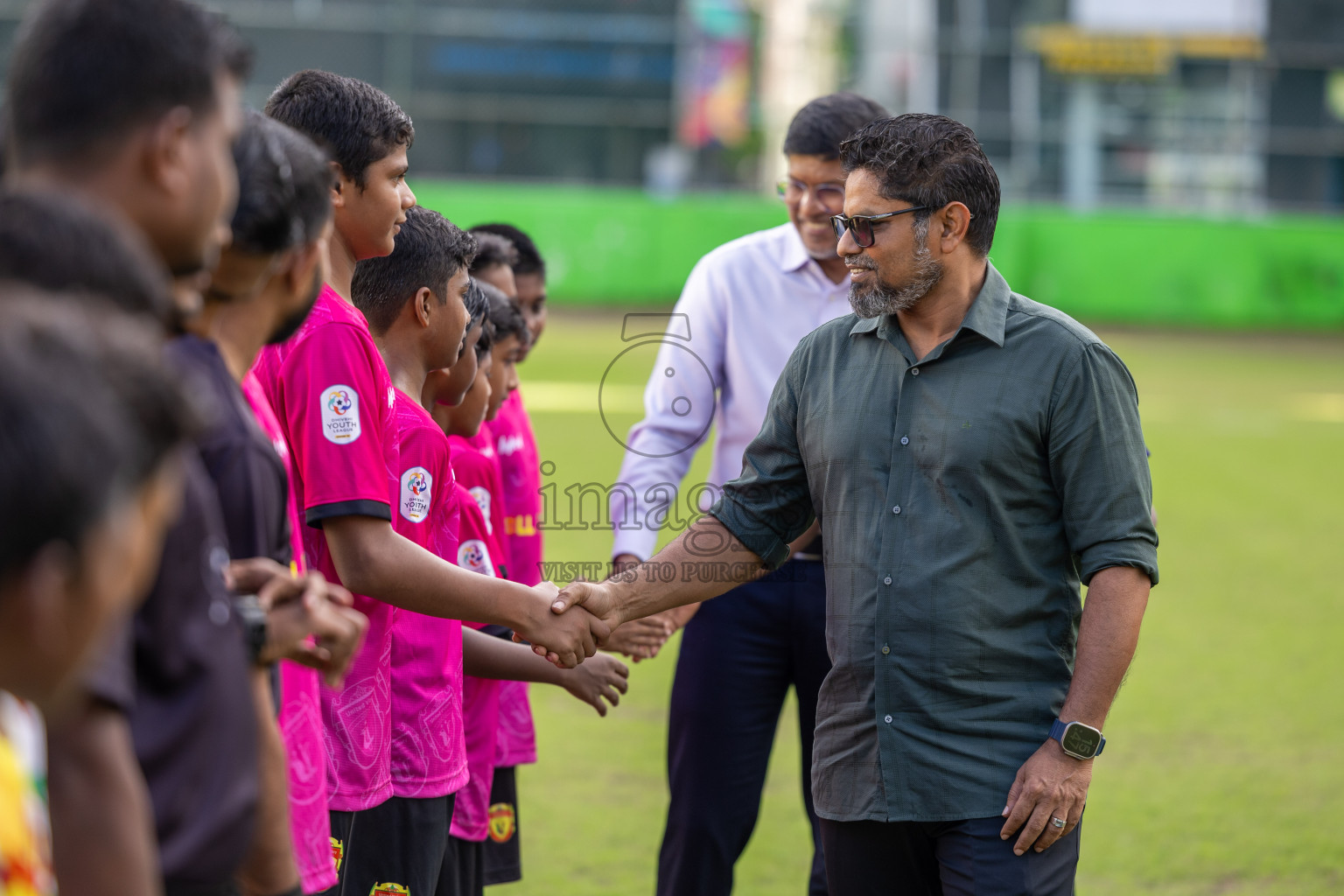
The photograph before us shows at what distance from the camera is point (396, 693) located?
10.2 ft

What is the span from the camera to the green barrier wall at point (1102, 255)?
25.3m

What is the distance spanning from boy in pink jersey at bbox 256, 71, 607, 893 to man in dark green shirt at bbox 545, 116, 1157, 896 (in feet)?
2.85

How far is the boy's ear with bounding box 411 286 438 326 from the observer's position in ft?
10.7

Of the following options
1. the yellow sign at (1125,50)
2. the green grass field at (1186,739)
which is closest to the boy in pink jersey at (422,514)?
the green grass field at (1186,739)

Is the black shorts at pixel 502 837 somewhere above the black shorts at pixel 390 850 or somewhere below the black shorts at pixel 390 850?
below

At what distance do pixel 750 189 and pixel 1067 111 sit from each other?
8097mm

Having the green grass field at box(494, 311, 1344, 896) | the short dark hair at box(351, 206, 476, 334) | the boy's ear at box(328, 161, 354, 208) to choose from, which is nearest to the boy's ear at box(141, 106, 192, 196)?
the boy's ear at box(328, 161, 354, 208)

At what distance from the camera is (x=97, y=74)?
A: 1.71 metres

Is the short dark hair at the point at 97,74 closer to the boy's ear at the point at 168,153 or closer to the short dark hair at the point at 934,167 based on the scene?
the boy's ear at the point at 168,153

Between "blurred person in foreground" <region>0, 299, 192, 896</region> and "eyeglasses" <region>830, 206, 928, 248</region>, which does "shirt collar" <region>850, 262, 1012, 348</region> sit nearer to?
"eyeglasses" <region>830, 206, 928, 248</region>

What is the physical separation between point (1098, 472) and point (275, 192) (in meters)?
1.80

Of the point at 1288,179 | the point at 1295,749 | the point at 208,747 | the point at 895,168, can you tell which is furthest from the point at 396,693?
the point at 1288,179

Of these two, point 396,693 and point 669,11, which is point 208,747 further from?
point 669,11

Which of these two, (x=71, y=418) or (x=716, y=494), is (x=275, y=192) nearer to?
(x=71, y=418)
